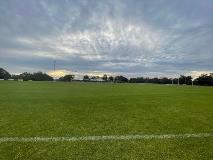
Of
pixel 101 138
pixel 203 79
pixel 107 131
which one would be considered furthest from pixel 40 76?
pixel 101 138

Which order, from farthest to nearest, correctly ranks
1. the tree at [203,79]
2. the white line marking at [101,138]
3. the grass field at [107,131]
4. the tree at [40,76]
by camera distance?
the tree at [40,76]
the tree at [203,79]
the white line marking at [101,138]
the grass field at [107,131]

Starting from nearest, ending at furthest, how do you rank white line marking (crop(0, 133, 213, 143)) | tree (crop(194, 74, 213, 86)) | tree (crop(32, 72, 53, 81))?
white line marking (crop(0, 133, 213, 143)), tree (crop(194, 74, 213, 86)), tree (crop(32, 72, 53, 81))

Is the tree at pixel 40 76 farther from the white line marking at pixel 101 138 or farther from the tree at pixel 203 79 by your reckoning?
the white line marking at pixel 101 138

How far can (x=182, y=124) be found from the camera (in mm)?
13008

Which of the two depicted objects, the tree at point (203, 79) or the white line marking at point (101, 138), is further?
the tree at point (203, 79)

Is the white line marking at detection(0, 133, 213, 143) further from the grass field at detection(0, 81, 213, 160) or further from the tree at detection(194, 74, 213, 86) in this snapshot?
the tree at detection(194, 74, 213, 86)

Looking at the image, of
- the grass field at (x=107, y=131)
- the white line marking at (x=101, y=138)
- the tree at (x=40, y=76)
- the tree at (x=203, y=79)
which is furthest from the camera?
the tree at (x=40, y=76)

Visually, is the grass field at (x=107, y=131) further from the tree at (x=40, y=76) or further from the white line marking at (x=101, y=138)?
the tree at (x=40, y=76)

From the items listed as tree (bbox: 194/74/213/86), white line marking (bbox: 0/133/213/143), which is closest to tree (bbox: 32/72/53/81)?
tree (bbox: 194/74/213/86)

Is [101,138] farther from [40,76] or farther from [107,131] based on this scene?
[40,76]

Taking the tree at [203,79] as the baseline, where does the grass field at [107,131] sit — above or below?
below

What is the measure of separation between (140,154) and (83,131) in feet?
10.5

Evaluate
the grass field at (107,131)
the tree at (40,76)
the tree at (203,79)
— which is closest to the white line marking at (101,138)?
the grass field at (107,131)

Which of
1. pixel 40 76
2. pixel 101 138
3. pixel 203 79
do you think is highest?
pixel 40 76
